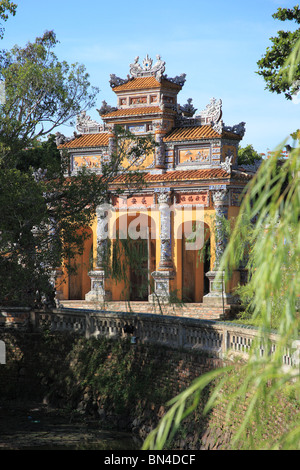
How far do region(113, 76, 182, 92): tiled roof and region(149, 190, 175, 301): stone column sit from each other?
4301 mm

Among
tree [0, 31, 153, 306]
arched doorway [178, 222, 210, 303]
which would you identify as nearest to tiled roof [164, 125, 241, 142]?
arched doorway [178, 222, 210, 303]

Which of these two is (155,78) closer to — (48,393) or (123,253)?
(123,253)

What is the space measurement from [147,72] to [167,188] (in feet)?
16.6

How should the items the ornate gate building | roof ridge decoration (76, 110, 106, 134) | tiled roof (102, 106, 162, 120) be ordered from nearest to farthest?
the ornate gate building < tiled roof (102, 106, 162, 120) < roof ridge decoration (76, 110, 106, 134)

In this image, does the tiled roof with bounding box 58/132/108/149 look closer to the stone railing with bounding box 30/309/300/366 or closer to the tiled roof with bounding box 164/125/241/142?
the tiled roof with bounding box 164/125/241/142

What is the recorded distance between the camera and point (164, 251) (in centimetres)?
2842

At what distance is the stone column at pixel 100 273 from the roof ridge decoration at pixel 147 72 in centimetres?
518

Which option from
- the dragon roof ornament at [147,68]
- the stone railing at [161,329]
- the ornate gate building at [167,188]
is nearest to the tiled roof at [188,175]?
the ornate gate building at [167,188]

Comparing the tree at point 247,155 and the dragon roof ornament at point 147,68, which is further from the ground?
the dragon roof ornament at point 147,68

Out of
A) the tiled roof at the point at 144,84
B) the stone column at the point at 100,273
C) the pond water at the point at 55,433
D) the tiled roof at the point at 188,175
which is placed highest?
the tiled roof at the point at 144,84

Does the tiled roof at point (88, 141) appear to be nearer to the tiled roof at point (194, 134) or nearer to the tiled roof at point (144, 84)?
the tiled roof at point (144, 84)

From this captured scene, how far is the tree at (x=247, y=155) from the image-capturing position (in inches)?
1615

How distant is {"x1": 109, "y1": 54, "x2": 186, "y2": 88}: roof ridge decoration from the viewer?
29.1m

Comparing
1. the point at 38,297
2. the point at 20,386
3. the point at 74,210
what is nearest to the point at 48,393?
the point at 20,386
